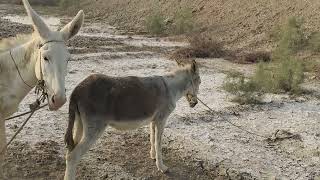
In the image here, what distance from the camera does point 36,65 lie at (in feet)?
14.5

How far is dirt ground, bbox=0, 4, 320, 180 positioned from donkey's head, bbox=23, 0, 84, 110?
2.60 meters

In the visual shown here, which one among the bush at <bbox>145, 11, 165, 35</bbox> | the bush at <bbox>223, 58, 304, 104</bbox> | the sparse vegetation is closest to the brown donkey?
the bush at <bbox>223, 58, 304, 104</bbox>

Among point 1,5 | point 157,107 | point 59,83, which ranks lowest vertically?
point 1,5

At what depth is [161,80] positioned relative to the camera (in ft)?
22.8

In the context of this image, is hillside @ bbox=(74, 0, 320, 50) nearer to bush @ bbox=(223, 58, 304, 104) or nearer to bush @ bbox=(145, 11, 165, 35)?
bush @ bbox=(145, 11, 165, 35)

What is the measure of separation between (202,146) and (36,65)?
422cm

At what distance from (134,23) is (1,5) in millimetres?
14505

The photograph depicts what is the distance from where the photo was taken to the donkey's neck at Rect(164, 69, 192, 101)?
23.1 feet

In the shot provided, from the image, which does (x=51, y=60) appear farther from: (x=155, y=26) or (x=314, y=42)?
(x=155, y=26)

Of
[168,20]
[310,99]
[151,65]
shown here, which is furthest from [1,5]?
[310,99]

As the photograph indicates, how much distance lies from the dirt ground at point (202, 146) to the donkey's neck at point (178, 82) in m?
1.12

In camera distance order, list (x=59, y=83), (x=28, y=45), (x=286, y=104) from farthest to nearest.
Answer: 1. (x=286, y=104)
2. (x=28, y=45)
3. (x=59, y=83)

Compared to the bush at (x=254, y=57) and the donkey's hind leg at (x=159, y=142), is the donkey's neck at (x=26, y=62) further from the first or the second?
the bush at (x=254, y=57)

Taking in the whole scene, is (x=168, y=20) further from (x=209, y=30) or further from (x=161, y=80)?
(x=161, y=80)
